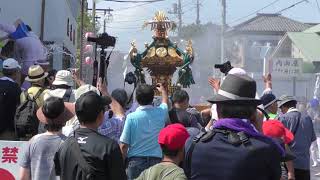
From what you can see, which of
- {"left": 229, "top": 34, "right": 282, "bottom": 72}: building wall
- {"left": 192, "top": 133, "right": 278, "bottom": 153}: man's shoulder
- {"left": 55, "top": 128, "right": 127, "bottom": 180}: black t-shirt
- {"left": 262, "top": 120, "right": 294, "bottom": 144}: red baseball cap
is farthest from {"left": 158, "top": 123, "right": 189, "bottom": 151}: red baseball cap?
{"left": 229, "top": 34, "right": 282, "bottom": 72}: building wall

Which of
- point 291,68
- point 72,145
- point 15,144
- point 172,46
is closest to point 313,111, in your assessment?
point 291,68

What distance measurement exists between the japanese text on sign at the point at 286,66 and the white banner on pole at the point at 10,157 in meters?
21.1

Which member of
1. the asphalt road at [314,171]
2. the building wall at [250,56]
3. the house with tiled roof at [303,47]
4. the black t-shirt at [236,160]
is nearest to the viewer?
the black t-shirt at [236,160]

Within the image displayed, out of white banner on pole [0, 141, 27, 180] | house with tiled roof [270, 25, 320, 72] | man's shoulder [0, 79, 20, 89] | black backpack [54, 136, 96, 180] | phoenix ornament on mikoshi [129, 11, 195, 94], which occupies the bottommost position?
white banner on pole [0, 141, 27, 180]

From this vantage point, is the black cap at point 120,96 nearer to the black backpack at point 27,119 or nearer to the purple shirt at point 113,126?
the purple shirt at point 113,126

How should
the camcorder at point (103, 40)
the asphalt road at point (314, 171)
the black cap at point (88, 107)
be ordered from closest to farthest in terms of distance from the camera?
the black cap at point (88, 107), the camcorder at point (103, 40), the asphalt road at point (314, 171)

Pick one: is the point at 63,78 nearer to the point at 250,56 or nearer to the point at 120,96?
the point at 120,96

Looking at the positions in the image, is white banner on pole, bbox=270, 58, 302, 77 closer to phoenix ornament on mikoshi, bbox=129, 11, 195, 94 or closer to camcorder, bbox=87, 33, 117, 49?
phoenix ornament on mikoshi, bbox=129, 11, 195, 94

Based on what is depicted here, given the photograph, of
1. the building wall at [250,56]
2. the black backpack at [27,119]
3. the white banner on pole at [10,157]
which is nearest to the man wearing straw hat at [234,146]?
the white banner on pole at [10,157]

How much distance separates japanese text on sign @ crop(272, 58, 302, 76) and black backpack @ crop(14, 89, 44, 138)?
20.7 meters

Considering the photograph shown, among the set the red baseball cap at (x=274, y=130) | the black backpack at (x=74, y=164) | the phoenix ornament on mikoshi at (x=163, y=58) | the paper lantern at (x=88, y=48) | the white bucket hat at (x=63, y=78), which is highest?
the paper lantern at (x=88, y=48)

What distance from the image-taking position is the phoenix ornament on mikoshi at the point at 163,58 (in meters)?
11.2

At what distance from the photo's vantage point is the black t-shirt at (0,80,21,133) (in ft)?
20.1

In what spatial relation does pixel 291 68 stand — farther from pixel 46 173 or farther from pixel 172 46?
pixel 46 173
